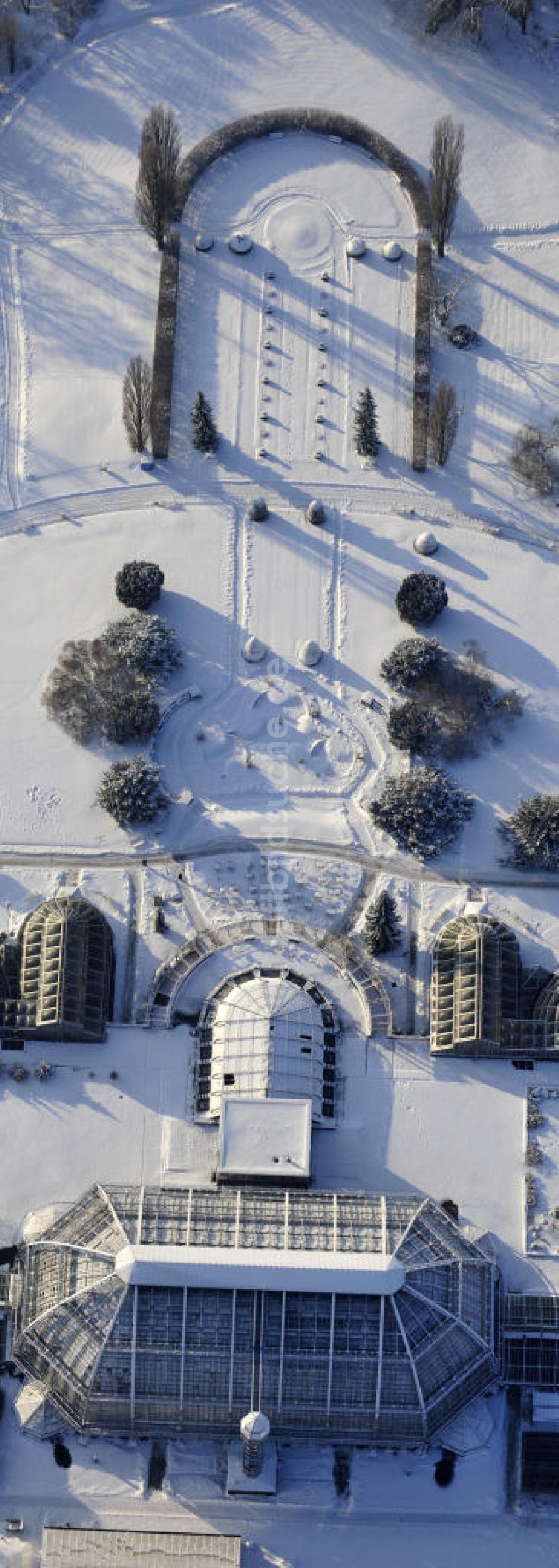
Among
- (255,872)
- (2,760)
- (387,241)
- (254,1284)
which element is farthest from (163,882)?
(387,241)

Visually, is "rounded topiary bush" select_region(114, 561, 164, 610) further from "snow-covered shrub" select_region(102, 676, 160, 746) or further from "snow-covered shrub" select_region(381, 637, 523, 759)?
"snow-covered shrub" select_region(381, 637, 523, 759)

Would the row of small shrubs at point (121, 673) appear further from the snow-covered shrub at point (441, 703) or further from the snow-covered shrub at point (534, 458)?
the snow-covered shrub at point (534, 458)

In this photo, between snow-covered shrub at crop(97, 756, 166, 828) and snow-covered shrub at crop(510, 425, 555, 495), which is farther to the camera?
snow-covered shrub at crop(510, 425, 555, 495)

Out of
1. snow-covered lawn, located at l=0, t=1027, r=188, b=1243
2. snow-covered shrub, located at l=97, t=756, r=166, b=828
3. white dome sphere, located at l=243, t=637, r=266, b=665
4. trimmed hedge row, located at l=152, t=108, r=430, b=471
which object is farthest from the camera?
trimmed hedge row, located at l=152, t=108, r=430, b=471

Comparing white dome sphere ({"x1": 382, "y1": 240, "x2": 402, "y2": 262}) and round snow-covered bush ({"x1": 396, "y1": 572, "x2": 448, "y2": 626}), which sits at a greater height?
white dome sphere ({"x1": 382, "y1": 240, "x2": 402, "y2": 262})

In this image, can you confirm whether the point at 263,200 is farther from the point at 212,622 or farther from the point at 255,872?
the point at 255,872

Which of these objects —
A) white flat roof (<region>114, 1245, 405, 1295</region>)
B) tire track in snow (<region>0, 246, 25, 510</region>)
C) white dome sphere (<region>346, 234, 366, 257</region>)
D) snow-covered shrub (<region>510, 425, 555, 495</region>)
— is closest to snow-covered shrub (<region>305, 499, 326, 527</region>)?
snow-covered shrub (<region>510, 425, 555, 495</region>)

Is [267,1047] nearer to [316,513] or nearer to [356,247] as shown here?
[316,513]
